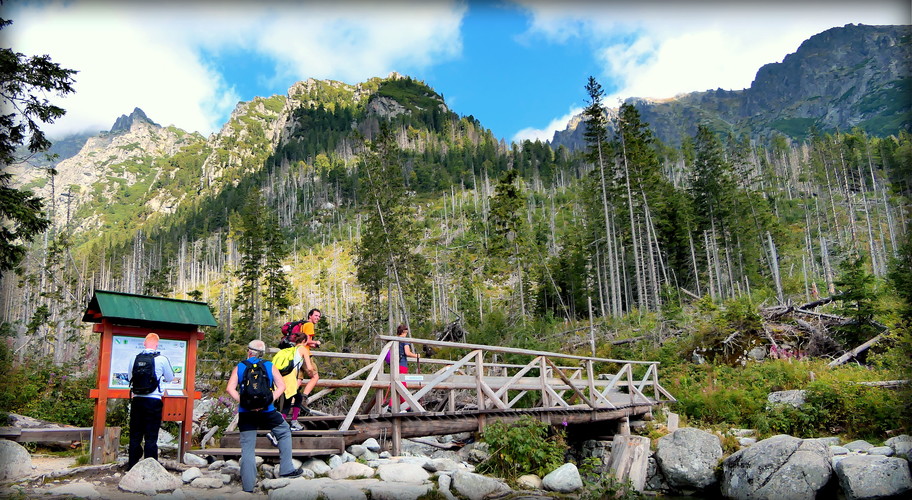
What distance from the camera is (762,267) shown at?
48719 millimetres

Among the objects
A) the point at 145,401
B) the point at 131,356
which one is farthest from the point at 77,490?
the point at 131,356

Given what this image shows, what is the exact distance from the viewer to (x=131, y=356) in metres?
8.20

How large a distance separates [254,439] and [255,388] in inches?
24.8

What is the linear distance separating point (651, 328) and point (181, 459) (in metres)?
20.7

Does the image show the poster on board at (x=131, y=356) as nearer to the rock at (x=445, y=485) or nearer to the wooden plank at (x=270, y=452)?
the wooden plank at (x=270, y=452)

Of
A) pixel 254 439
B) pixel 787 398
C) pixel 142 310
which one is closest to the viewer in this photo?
pixel 254 439

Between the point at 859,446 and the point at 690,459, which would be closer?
the point at 859,446

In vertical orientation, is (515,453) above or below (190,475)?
below

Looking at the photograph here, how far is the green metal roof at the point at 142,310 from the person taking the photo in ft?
25.3

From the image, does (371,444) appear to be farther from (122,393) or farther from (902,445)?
(902,445)

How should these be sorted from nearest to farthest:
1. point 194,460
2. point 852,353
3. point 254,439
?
point 254,439
point 194,460
point 852,353

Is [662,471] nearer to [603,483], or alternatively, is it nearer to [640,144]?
[603,483]

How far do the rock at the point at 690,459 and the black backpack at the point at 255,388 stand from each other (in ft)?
30.7

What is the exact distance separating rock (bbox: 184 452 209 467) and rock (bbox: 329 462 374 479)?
211cm
